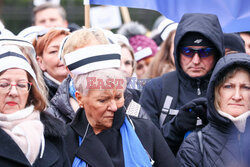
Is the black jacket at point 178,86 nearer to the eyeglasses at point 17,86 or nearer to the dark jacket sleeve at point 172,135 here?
the dark jacket sleeve at point 172,135

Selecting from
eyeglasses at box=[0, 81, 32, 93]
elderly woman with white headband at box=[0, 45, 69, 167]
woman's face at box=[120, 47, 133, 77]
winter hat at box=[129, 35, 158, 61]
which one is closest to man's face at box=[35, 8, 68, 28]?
winter hat at box=[129, 35, 158, 61]

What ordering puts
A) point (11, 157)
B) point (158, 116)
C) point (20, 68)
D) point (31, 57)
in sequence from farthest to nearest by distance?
point (158, 116), point (31, 57), point (20, 68), point (11, 157)

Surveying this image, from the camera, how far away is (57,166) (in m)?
3.63

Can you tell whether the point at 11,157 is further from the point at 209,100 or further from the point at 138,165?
the point at 209,100

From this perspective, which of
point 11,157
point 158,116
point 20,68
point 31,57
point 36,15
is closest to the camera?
point 11,157

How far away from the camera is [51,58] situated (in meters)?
5.27

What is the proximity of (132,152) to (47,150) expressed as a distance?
60 centimetres

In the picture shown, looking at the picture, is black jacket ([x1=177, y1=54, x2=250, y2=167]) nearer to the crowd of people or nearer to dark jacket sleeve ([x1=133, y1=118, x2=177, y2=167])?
the crowd of people

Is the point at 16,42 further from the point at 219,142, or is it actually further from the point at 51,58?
the point at 219,142

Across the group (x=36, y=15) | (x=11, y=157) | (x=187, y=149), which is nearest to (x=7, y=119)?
(x=11, y=157)

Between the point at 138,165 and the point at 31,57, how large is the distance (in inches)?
46.6

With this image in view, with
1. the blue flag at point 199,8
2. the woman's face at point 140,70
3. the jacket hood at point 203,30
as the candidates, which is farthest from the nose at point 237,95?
the woman's face at point 140,70

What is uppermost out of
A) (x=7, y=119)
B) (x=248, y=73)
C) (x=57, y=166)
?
(x=248, y=73)

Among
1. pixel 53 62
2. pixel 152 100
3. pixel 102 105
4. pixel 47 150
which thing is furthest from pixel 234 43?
pixel 47 150
